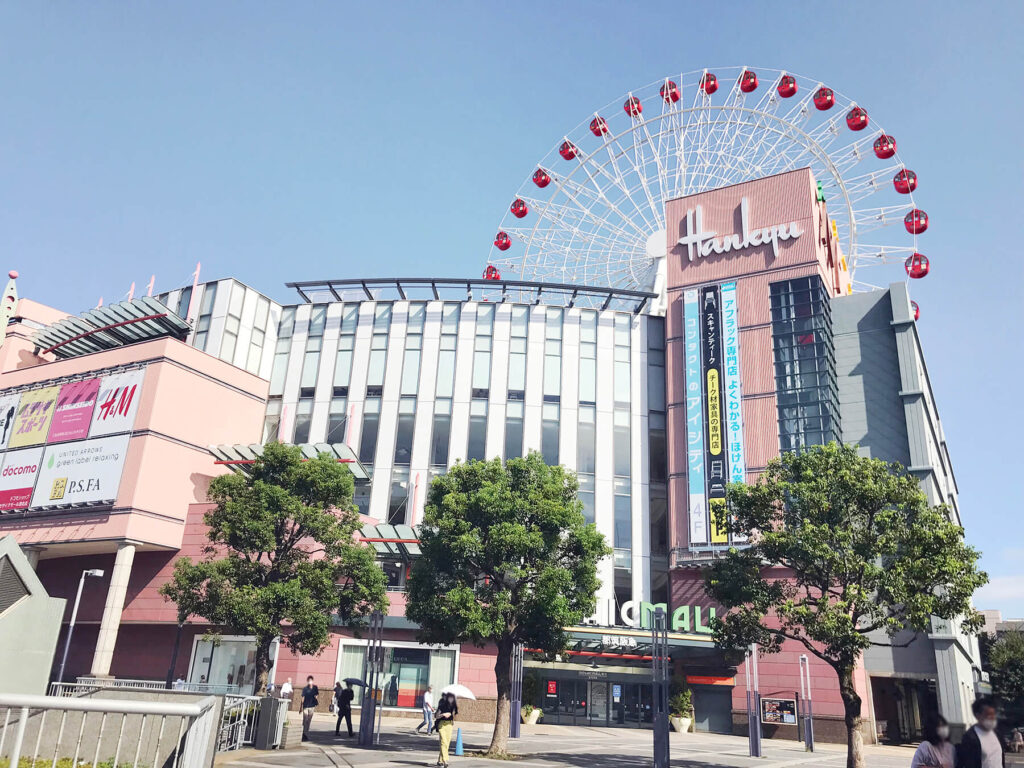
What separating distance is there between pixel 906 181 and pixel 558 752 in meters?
42.9

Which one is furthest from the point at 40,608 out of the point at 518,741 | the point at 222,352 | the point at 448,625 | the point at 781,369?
the point at 781,369

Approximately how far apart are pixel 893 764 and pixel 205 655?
31384mm

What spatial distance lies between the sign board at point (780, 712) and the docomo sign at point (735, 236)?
83.9 ft

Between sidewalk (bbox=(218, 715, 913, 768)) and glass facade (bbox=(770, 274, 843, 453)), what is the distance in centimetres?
1633

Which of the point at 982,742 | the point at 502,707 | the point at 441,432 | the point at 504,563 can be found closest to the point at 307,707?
the point at 502,707

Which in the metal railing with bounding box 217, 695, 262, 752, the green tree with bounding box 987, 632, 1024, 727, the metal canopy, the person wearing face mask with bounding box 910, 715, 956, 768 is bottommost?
the metal railing with bounding box 217, 695, 262, 752

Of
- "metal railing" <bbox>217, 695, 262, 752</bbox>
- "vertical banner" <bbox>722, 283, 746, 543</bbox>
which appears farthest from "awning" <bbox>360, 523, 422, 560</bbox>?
"metal railing" <bbox>217, 695, 262, 752</bbox>

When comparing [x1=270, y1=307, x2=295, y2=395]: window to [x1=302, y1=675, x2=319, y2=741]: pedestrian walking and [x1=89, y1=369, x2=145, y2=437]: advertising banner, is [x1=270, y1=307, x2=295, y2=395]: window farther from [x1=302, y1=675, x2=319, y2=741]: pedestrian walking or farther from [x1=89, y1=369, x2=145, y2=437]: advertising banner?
[x1=302, y1=675, x2=319, y2=741]: pedestrian walking

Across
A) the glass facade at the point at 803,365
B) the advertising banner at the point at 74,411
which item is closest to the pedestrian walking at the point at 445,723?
the glass facade at the point at 803,365

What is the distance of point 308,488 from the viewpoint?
29984 millimetres

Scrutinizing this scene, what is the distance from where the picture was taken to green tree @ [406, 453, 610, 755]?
23.9 m

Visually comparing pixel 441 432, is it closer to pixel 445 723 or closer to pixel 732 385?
pixel 732 385

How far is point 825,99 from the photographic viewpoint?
1944 inches

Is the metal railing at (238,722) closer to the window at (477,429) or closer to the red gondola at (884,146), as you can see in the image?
the window at (477,429)
